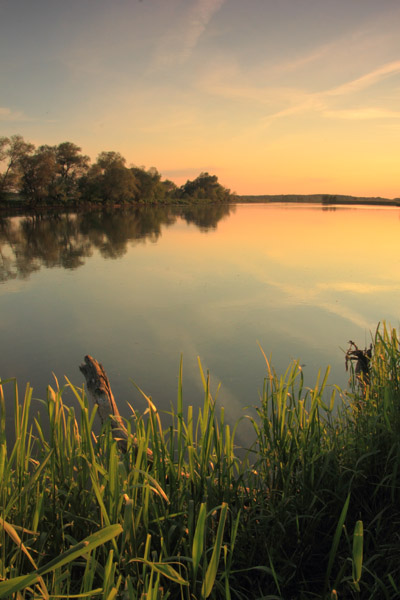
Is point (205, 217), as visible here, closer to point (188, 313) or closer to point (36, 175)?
point (36, 175)

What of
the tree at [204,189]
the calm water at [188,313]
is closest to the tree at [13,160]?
the calm water at [188,313]

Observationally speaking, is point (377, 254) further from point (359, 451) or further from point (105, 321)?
point (359, 451)

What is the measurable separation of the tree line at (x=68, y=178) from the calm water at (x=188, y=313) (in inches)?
1422

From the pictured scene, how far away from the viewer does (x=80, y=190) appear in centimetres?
5869

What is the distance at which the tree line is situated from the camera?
4488 cm

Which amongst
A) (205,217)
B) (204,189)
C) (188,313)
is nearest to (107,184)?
(205,217)

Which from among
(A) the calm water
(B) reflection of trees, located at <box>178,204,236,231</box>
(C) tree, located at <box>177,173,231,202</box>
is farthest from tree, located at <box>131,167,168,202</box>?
(A) the calm water

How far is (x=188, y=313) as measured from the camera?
24.9 feet

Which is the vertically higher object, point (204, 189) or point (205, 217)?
point (204, 189)

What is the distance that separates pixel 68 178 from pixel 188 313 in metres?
58.5

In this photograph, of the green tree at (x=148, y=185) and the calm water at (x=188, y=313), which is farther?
the green tree at (x=148, y=185)

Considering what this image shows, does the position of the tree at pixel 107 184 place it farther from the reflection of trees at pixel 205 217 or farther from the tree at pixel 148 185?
the reflection of trees at pixel 205 217

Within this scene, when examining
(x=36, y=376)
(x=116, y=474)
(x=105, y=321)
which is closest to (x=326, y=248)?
(x=105, y=321)

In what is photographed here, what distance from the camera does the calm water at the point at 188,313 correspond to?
193 inches
